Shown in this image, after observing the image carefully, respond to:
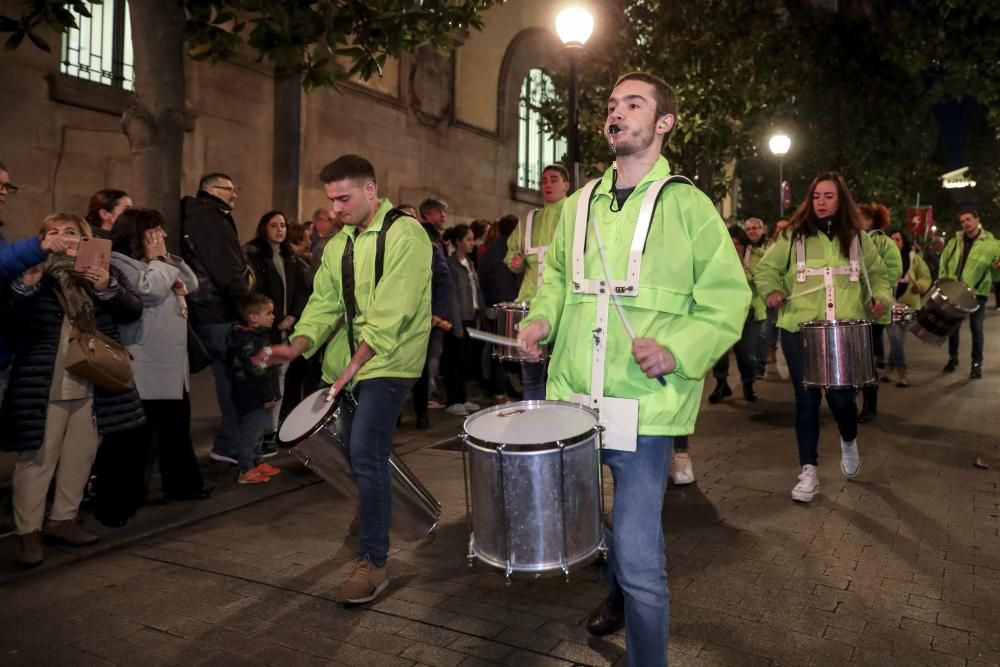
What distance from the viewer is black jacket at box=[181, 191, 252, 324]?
20.9 feet

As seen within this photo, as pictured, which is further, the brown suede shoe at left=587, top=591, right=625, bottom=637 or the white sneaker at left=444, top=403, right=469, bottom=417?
the white sneaker at left=444, top=403, right=469, bottom=417

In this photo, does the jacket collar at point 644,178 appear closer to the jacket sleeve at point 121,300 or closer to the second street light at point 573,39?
the jacket sleeve at point 121,300

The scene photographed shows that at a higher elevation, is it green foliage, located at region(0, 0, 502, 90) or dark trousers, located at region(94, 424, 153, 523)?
green foliage, located at region(0, 0, 502, 90)

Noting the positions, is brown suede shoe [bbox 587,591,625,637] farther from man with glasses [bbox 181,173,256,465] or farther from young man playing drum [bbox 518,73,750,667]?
man with glasses [bbox 181,173,256,465]

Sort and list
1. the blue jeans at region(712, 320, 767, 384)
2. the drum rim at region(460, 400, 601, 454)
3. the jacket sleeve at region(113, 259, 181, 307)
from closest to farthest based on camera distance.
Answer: the drum rim at region(460, 400, 601, 454) < the jacket sleeve at region(113, 259, 181, 307) < the blue jeans at region(712, 320, 767, 384)

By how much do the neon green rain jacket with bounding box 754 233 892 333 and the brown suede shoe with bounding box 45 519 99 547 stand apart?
450 cm

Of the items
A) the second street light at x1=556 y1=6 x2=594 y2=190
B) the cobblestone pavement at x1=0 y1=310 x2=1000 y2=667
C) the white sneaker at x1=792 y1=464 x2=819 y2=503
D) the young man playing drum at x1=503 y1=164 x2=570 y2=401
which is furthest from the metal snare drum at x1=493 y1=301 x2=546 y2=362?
the second street light at x1=556 y1=6 x2=594 y2=190

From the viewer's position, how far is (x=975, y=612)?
12.8 ft

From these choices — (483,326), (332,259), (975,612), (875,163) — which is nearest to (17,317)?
(332,259)

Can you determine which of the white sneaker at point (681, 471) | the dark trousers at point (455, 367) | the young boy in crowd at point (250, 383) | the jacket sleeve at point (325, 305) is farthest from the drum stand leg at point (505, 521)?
the dark trousers at point (455, 367)

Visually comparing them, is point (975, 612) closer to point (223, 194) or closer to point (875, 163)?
point (223, 194)

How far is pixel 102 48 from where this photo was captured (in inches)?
406

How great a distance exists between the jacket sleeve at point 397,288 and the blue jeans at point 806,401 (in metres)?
2.69

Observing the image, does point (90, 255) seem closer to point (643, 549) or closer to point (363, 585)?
point (363, 585)
